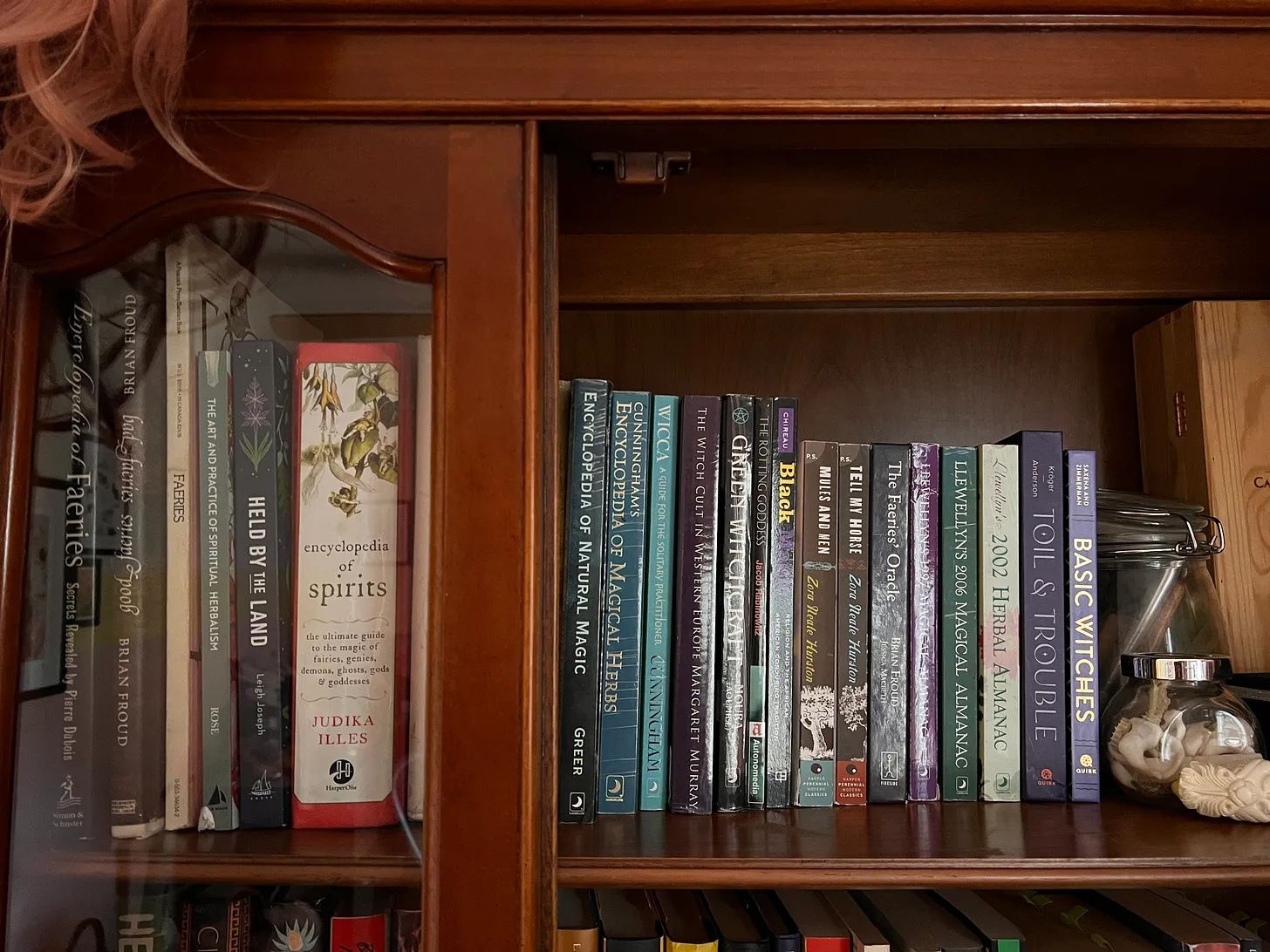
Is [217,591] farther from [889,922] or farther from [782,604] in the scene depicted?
[889,922]

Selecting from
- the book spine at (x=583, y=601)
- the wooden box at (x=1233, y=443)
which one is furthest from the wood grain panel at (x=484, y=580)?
the wooden box at (x=1233, y=443)

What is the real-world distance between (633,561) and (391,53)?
15.5 inches

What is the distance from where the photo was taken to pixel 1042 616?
753mm

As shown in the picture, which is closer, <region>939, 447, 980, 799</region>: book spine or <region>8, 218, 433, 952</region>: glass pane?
<region>8, 218, 433, 952</region>: glass pane

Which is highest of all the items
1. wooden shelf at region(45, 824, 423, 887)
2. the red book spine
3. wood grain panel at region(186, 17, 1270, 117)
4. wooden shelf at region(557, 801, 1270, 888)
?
wood grain panel at region(186, 17, 1270, 117)

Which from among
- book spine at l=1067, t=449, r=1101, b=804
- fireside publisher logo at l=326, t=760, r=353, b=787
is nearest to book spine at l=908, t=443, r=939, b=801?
book spine at l=1067, t=449, r=1101, b=804

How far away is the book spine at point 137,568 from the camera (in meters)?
0.60

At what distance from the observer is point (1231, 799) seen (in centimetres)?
67

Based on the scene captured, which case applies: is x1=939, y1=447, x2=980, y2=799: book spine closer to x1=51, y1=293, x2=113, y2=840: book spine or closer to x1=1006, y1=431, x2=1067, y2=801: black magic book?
x1=1006, y1=431, x2=1067, y2=801: black magic book

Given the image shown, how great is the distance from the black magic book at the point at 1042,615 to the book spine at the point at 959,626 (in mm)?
38

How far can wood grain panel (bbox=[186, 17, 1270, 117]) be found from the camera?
59 centimetres

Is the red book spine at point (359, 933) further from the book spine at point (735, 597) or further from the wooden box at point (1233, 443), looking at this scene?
the wooden box at point (1233, 443)

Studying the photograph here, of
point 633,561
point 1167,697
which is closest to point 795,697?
point 633,561

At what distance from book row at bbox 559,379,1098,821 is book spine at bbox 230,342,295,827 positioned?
0.21 meters
